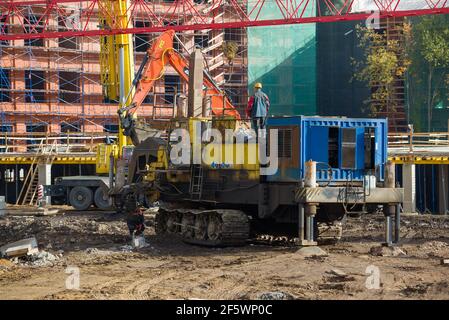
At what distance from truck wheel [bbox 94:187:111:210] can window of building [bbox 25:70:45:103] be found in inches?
692

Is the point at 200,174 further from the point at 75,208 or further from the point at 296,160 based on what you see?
the point at 75,208

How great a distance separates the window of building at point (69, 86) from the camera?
180 ft

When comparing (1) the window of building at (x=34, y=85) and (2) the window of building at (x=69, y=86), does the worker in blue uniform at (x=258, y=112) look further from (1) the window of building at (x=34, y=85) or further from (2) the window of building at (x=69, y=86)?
(2) the window of building at (x=69, y=86)

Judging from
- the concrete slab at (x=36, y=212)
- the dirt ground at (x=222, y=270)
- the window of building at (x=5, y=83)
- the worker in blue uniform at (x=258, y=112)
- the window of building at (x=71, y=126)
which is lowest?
the dirt ground at (x=222, y=270)

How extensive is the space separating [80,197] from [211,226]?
17.4m

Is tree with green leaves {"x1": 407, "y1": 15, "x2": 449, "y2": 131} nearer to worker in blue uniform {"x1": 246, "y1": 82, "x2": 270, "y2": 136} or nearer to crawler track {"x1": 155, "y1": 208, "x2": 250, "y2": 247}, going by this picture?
crawler track {"x1": 155, "y1": 208, "x2": 250, "y2": 247}

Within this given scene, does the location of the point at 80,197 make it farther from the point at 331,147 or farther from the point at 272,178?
the point at 331,147

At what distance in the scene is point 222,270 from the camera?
663 inches

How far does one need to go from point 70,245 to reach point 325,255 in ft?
21.2

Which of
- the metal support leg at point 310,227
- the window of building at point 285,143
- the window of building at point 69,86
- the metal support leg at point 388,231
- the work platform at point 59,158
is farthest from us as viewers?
Answer: the window of building at point 69,86

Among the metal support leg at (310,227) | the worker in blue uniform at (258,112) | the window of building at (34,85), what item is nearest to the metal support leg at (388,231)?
the metal support leg at (310,227)

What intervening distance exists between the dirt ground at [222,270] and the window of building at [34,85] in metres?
29.9

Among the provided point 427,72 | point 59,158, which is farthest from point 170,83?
point 59,158
